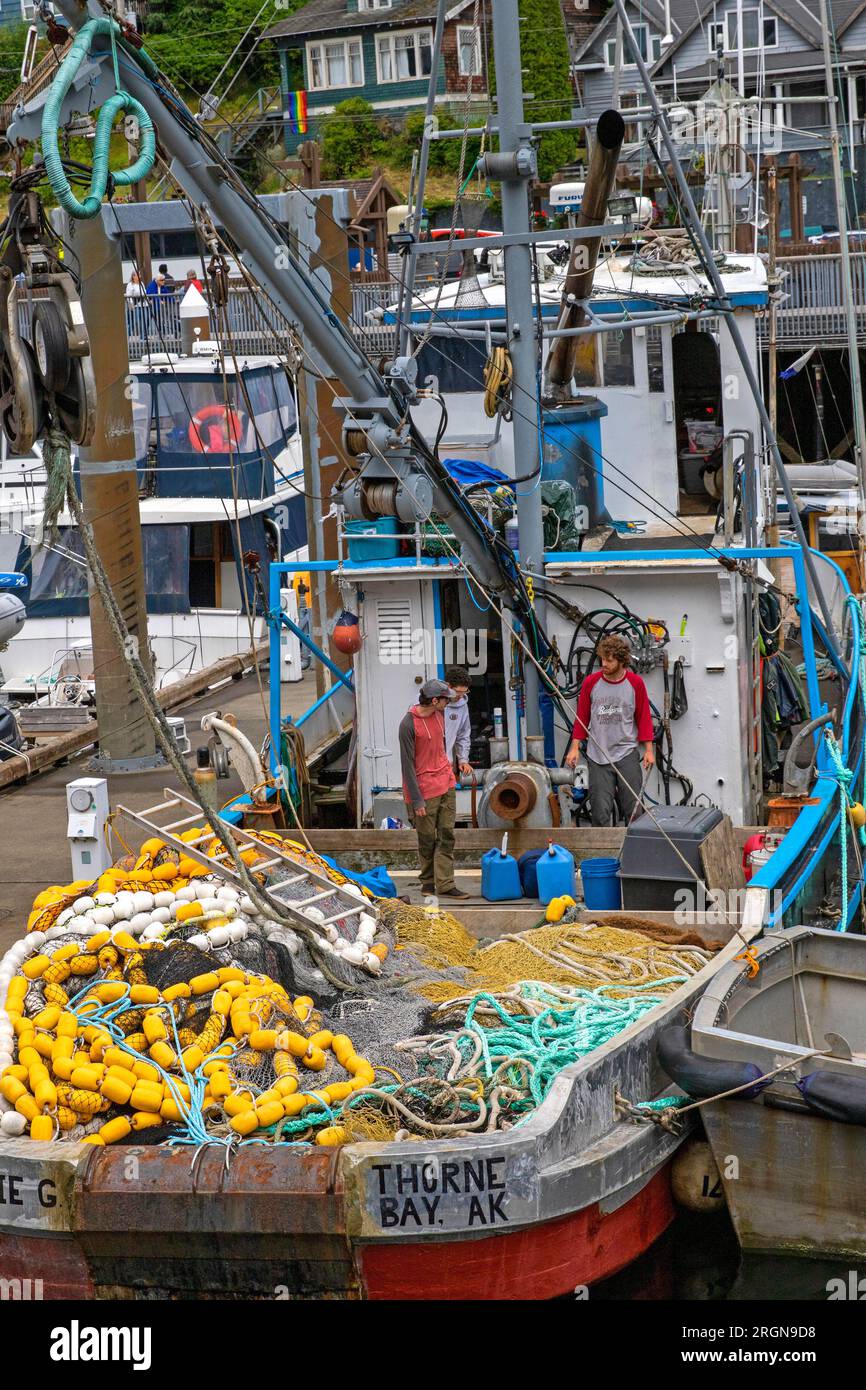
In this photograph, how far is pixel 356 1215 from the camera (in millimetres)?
6312

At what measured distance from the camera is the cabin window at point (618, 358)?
13.6 meters

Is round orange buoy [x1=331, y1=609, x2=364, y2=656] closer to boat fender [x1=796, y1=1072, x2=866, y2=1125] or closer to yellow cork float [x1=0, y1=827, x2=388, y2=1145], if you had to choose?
yellow cork float [x1=0, y1=827, x2=388, y2=1145]

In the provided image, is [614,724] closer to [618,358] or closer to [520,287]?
[520,287]

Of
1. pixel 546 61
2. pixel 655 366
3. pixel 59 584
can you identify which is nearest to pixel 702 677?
pixel 655 366

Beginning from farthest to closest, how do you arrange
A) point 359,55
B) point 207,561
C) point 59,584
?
point 359,55 < point 207,561 < point 59,584

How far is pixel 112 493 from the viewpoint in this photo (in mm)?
13672

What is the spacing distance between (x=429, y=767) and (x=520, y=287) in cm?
332

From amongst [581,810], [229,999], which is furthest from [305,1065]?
[581,810]

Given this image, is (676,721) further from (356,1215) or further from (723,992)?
(356,1215)

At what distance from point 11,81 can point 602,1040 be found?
47.8 meters

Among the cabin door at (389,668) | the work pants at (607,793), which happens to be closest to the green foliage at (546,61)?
the cabin door at (389,668)

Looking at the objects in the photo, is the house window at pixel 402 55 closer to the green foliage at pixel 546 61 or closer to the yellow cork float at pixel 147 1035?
the green foliage at pixel 546 61

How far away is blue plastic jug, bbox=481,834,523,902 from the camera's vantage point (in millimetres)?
9703

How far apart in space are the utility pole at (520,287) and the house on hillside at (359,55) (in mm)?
36198
